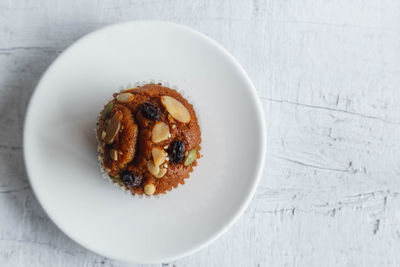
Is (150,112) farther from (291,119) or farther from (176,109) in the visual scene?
(291,119)

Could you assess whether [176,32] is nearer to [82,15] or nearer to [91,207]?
[82,15]

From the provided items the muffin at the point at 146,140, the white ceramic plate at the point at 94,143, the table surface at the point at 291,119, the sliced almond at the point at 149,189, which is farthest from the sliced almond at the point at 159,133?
the table surface at the point at 291,119

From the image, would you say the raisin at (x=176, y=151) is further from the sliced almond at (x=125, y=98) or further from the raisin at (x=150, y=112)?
the sliced almond at (x=125, y=98)

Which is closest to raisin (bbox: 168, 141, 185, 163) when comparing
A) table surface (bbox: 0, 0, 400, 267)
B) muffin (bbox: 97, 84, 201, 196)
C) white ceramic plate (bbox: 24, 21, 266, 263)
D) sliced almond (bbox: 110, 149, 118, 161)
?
muffin (bbox: 97, 84, 201, 196)

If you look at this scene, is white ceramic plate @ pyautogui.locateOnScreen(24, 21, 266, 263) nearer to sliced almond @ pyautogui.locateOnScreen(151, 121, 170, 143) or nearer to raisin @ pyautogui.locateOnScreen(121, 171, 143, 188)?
raisin @ pyautogui.locateOnScreen(121, 171, 143, 188)

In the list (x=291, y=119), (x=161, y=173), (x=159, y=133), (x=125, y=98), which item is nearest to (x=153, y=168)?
(x=161, y=173)

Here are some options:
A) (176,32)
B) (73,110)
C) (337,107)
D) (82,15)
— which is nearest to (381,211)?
(337,107)
